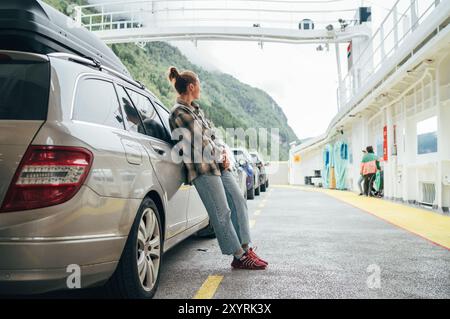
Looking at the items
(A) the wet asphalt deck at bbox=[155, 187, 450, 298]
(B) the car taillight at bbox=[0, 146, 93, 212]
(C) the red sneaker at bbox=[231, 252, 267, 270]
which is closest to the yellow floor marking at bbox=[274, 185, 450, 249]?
(A) the wet asphalt deck at bbox=[155, 187, 450, 298]

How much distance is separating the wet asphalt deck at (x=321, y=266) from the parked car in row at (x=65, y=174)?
2.55 ft

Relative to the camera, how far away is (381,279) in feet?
12.6

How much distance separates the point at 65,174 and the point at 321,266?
2.93 metres

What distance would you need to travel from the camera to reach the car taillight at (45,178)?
2223 millimetres

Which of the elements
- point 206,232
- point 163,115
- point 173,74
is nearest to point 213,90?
point 206,232

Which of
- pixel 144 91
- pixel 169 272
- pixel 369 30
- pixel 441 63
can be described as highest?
pixel 369 30

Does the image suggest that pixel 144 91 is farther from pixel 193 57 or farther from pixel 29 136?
pixel 193 57

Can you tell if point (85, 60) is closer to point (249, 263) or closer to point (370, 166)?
point (249, 263)

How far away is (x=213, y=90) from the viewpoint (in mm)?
127812

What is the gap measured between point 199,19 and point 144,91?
55.0 feet

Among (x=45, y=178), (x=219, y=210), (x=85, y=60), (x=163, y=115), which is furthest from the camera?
(x=163, y=115)

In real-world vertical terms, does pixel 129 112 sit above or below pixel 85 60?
below

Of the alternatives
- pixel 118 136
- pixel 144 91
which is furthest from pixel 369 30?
pixel 118 136
